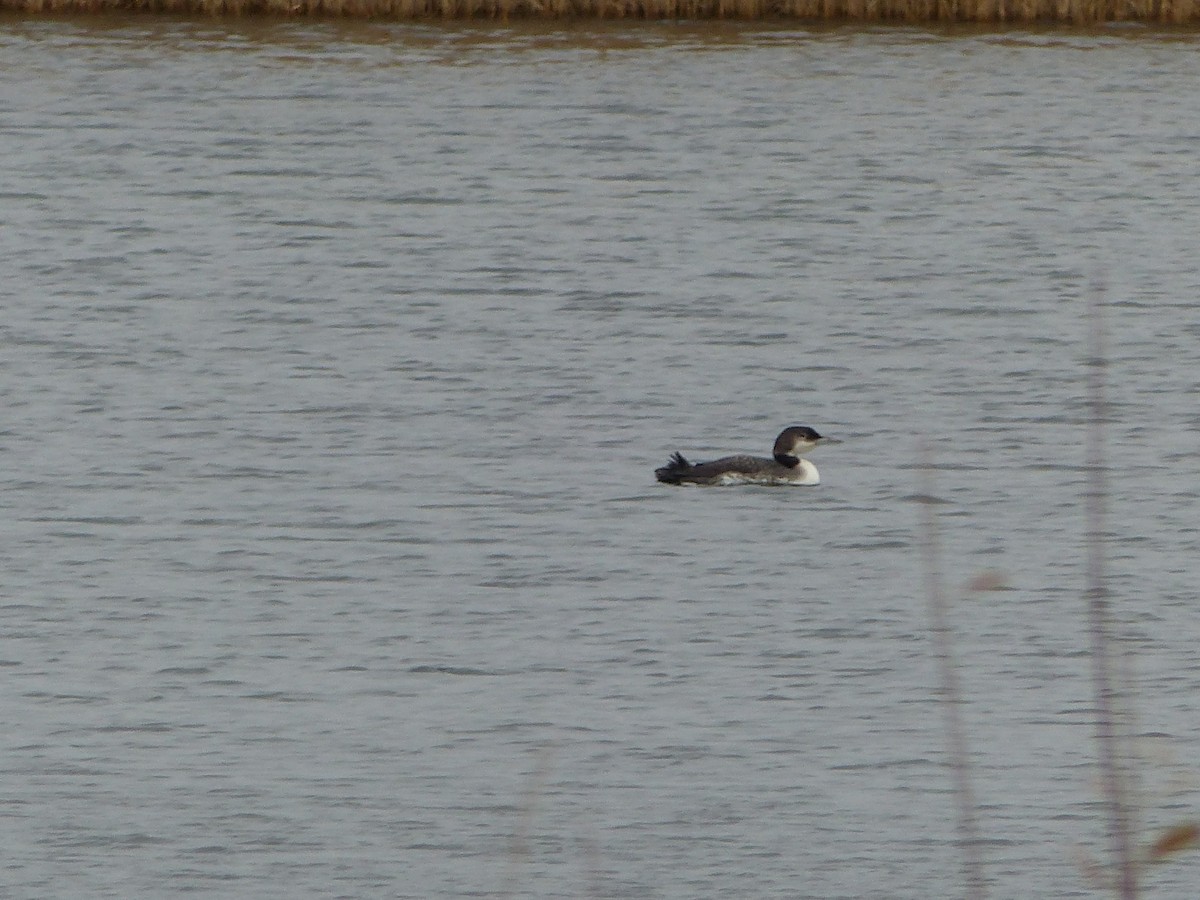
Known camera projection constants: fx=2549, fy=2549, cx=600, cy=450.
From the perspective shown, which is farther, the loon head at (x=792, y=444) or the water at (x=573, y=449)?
the loon head at (x=792, y=444)

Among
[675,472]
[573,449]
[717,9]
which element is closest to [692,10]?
[717,9]

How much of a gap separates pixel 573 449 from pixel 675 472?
0.90 meters

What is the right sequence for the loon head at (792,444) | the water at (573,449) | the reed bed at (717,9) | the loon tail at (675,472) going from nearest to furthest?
the water at (573,449) → the loon tail at (675,472) → the loon head at (792,444) → the reed bed at (717,9)

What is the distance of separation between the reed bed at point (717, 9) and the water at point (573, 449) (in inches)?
13.7

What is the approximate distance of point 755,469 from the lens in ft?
39.0

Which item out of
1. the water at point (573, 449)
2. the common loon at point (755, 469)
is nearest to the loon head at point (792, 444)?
the common loon at point (755, 469)

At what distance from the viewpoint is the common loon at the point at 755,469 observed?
11812mm

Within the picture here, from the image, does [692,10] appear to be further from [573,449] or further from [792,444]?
[792,444]

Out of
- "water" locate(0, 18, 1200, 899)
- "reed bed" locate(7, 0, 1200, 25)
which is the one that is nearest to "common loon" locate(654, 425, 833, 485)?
"water" locate(0, 18, 1200, 899)

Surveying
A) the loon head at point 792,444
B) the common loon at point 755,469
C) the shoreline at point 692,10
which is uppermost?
the shoreline at point 692,10

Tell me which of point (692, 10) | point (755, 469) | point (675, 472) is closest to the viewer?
point (675, 472)

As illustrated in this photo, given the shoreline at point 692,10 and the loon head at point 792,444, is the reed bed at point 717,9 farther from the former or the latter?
the loon head at point 792,444

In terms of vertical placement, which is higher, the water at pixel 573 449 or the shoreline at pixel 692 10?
the shoreline at pixel 692 10

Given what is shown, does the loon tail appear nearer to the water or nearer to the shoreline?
the water
